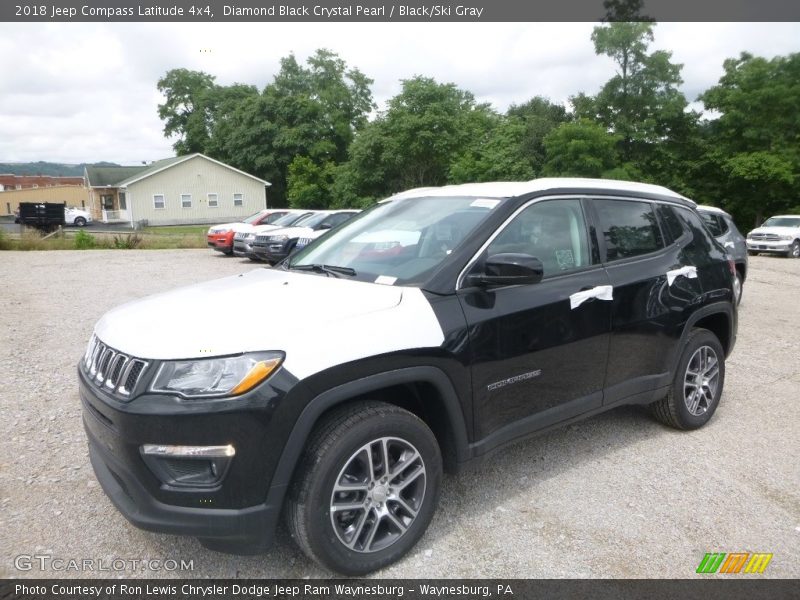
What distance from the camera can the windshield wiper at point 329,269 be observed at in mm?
3443

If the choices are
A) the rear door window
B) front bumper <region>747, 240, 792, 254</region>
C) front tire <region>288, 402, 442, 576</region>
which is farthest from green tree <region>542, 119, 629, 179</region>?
front tire <region>288, 402, 442, 576</region>

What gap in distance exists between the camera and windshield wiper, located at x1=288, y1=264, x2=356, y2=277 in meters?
3.44

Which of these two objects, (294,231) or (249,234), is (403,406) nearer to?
(294,231)

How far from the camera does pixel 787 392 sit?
5.56 m

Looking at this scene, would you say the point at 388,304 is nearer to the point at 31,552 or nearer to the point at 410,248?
the point at 410,248

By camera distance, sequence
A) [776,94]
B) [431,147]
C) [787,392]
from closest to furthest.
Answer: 1. [787,392]
2. [776,94]
3. [431,147]

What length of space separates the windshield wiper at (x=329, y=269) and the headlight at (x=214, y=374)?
41.0 inches

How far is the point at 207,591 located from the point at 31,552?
1.01 metres

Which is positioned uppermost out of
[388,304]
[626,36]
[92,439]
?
[626,36]

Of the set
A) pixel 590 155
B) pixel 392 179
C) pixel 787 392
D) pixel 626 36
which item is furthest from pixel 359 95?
pixel 787 392

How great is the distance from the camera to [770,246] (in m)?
23.4

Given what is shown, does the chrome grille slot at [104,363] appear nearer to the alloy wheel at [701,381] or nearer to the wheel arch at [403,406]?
the wheel arch at [403,406]

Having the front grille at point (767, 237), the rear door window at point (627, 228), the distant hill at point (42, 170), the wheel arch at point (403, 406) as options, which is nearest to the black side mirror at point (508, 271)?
the wheel arch at point (403, 406)

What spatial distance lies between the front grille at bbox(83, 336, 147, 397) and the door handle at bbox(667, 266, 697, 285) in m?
3.44
